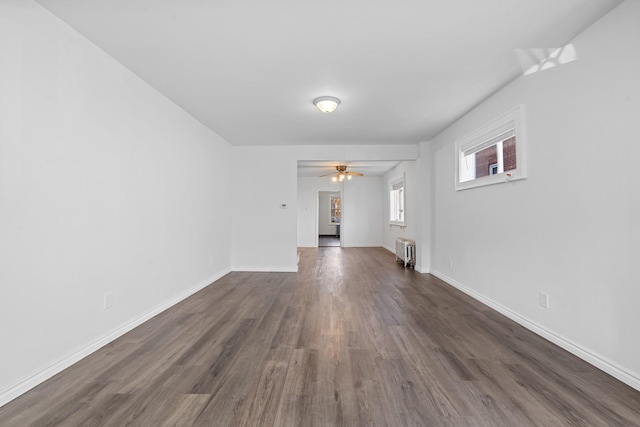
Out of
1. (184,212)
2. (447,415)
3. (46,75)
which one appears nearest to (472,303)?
(447,415)

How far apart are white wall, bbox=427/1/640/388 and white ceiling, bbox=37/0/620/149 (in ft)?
0.92

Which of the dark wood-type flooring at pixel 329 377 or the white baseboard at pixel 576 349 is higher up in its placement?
the white baseboard at pixel 576 349

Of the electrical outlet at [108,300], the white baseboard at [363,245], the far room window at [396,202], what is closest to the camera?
the electrical outlet at [108,300]

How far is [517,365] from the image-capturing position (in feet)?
6.57

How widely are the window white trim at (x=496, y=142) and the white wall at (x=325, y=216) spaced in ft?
32.9

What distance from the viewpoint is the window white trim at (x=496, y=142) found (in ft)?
8.93

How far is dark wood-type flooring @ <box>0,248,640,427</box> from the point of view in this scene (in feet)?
4.94

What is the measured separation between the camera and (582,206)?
6.95ft

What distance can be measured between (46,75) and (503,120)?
12.8 feet

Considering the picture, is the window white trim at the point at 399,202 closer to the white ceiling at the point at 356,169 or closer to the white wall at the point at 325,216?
the white ceiling at the point at 356,169

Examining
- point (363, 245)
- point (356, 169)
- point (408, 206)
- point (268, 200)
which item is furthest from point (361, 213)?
point (268, 200)

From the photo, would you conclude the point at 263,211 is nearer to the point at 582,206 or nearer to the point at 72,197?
the point at 72,197

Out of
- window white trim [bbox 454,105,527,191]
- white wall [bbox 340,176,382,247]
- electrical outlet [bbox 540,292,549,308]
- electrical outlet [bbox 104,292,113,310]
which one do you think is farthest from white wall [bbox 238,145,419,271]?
white wall [bbox 340,176,382,247]

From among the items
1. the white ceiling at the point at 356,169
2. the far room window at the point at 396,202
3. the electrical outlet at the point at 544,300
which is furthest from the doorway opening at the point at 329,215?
the electrical outlet at the point at 544,300
